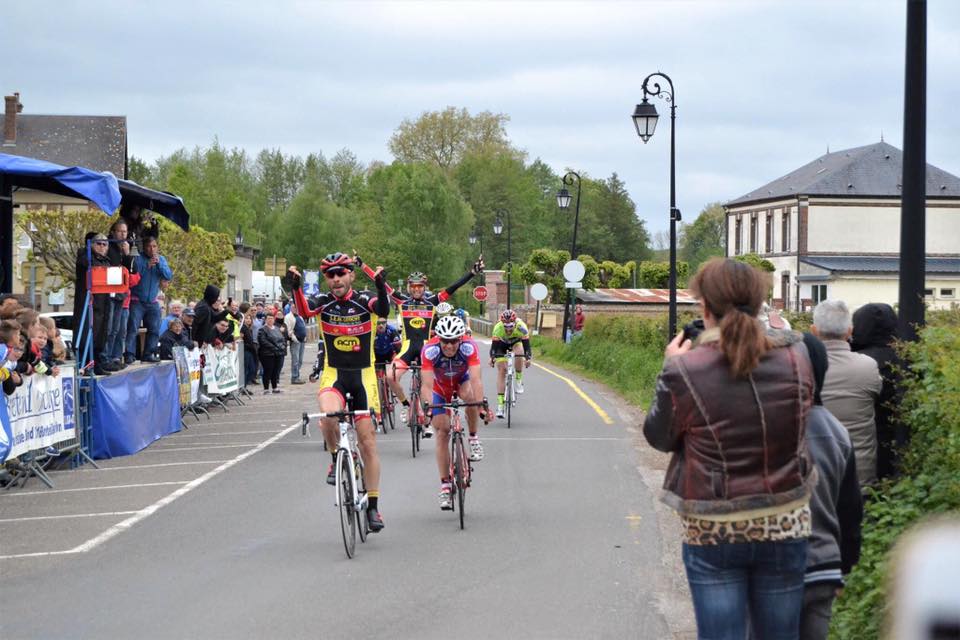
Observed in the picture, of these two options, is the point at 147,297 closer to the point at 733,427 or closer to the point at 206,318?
the point at 206,318

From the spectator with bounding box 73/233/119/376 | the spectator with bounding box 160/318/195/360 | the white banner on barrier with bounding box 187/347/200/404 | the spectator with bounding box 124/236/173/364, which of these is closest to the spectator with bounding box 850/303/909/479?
the spectator with bounding box 73/233/119/376

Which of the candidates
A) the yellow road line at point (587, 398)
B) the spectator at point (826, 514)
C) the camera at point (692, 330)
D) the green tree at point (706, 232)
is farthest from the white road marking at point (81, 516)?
the green tree at point (706, 232)

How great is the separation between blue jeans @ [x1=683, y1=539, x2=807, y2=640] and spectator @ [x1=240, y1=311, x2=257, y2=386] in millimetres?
23824

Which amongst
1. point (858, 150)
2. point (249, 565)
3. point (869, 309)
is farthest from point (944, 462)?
point (858, 150)

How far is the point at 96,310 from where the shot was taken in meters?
17.5

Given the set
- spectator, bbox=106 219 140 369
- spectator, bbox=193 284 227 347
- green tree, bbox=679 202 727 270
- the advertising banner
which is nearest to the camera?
the advertising banner

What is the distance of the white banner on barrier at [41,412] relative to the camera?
13.1 m

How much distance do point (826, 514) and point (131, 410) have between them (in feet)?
45.2

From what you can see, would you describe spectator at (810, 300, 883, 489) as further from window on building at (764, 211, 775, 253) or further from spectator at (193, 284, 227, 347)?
window on building at (764, 211, 775, 253)

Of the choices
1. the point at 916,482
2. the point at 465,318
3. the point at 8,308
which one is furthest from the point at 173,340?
the point at 916,482

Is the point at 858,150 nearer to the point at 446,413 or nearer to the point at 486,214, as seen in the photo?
the point at 486,214

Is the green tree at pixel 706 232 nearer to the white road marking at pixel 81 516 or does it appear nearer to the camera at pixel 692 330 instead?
the white road marking at pixel 81 516

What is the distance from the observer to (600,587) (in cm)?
852

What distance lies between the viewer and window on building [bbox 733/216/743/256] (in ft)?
352
